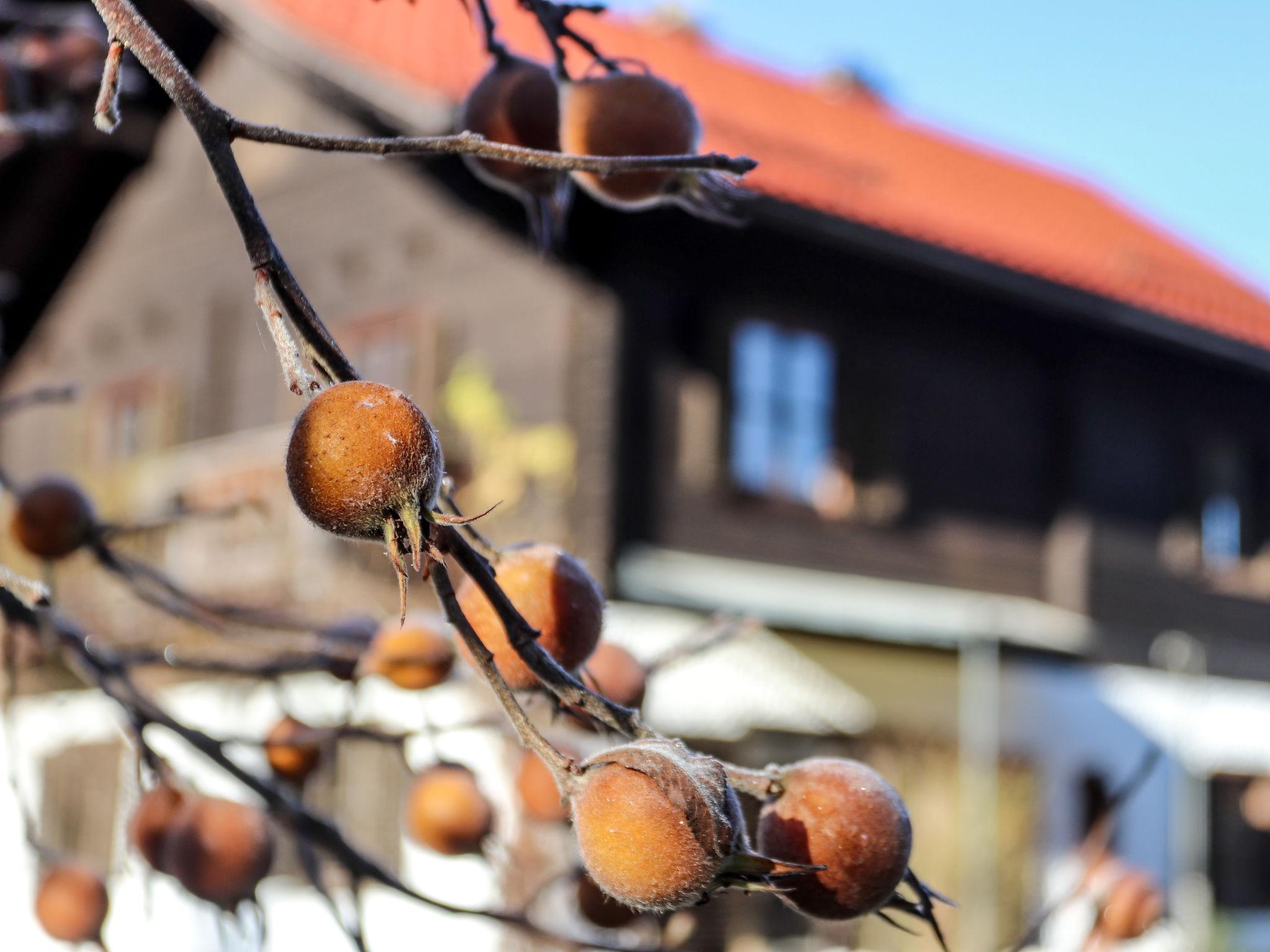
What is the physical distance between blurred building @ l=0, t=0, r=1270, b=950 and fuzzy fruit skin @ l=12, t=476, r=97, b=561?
219 inches

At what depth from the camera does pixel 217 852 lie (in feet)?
4.58

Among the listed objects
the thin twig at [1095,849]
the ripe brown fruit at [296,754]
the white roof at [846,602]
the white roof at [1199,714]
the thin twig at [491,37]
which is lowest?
the white roof at [1199,714]

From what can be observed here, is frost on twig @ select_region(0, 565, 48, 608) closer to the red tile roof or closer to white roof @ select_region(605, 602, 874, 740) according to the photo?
the red tile roof

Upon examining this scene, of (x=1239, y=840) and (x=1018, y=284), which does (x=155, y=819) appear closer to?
(x=1018, y=284)

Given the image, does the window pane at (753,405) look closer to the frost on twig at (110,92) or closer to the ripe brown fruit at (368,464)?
the frost on twig at (110,92)

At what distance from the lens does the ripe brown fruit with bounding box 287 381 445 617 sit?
689 millimetres

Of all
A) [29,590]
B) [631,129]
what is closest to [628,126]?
[631,129]

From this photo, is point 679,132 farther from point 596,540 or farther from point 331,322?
point 331,322

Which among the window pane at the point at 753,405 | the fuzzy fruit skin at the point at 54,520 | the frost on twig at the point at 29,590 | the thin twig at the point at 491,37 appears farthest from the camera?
the window pane at the point at 753,405

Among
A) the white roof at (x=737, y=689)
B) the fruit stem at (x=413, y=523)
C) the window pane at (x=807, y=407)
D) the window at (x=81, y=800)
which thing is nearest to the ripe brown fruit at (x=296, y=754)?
the fruit stem at (x=413, y=523)

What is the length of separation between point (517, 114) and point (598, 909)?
0.66 m

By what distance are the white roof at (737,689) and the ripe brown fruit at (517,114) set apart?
22.1ft

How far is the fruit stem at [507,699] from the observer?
0.68 m

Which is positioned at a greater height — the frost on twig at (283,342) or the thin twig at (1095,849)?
the frost on twig at (283,342)
